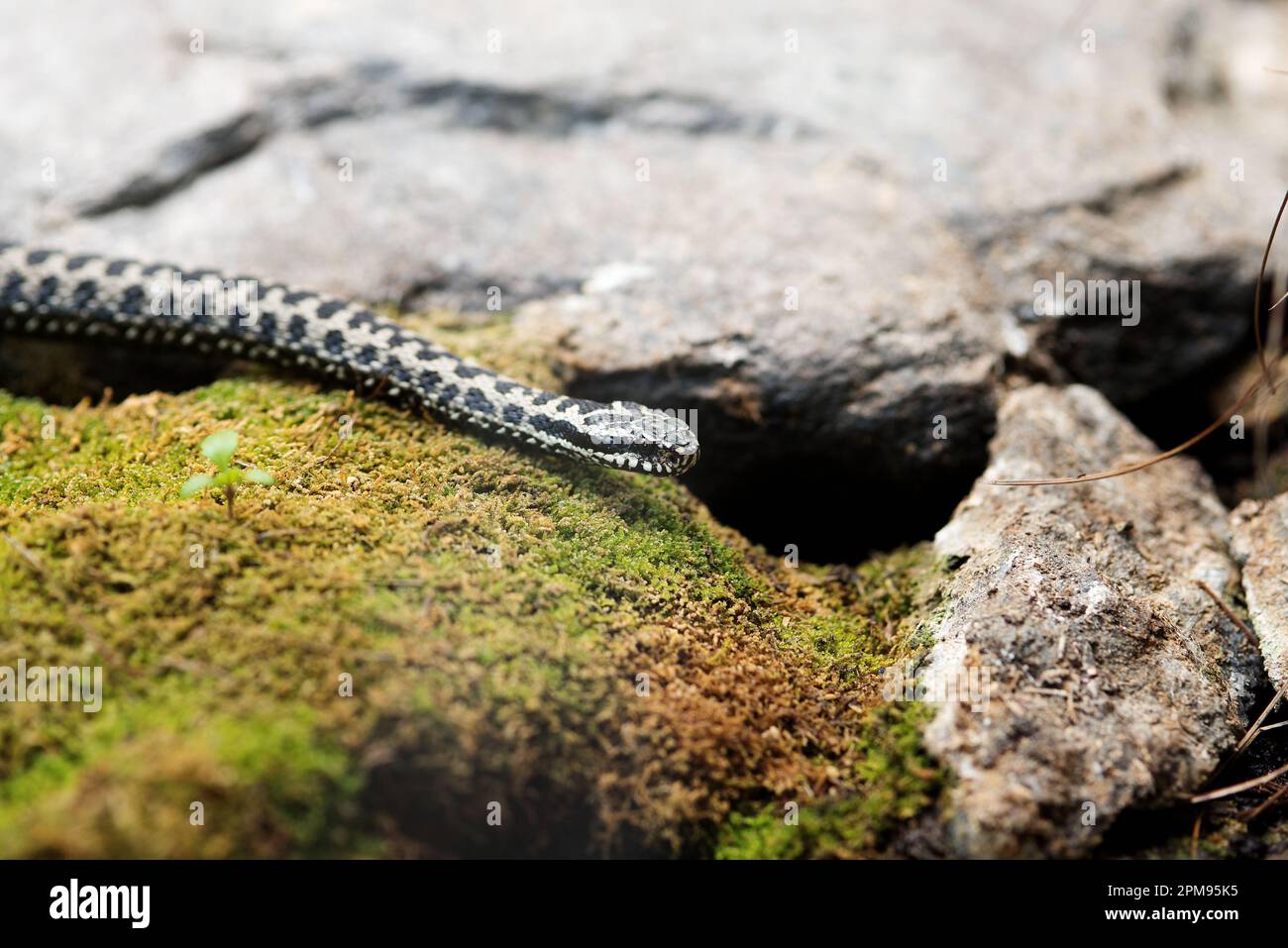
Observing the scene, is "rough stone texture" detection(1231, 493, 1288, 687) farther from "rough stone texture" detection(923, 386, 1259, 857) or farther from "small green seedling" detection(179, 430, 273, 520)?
"small green seedling" detection(179, 430, 273, 520)

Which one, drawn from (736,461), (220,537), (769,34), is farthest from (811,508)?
(769,34)

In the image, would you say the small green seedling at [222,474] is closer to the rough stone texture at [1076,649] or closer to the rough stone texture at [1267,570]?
the rough stone texture at [1076,649]

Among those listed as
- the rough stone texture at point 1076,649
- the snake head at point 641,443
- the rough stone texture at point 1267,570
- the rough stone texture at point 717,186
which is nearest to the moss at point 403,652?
the snake head at point 641,443

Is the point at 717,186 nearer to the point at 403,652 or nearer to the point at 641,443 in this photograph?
the point at 641,443

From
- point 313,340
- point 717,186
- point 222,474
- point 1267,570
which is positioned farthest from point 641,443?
point 1267,570

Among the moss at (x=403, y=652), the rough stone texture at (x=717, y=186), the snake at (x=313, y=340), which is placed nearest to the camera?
the moss at (x=403, y=652)

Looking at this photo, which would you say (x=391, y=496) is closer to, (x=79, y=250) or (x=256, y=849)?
(x=256, y=849)
